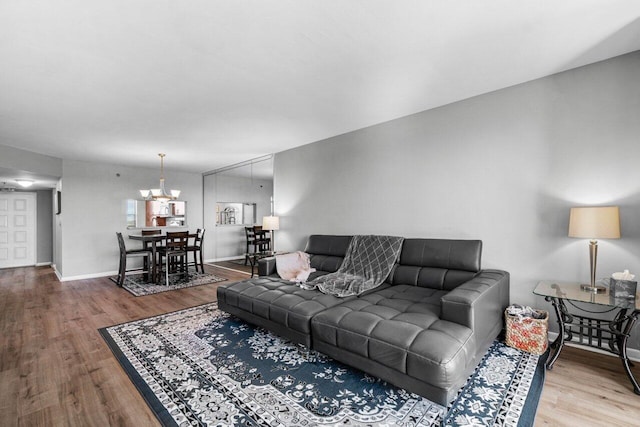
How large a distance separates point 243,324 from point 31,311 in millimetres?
2988

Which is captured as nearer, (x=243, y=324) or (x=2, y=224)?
(x=243, y=324)

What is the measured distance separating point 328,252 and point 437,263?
4.89 ft

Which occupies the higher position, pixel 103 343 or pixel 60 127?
pixel 60 127

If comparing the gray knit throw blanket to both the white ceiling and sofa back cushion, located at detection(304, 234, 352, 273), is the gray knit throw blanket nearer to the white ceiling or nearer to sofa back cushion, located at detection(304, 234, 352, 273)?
sofa back cushion, located at detection(304, 234, 352, 273)

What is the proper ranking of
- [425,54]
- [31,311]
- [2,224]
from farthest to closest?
1. [2,224]
2. [31,311]
3. [425,54]

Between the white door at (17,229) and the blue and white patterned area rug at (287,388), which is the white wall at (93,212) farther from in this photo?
the blue and white patterned area rug at (287,388)

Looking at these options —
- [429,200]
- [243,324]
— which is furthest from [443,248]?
[243,324]

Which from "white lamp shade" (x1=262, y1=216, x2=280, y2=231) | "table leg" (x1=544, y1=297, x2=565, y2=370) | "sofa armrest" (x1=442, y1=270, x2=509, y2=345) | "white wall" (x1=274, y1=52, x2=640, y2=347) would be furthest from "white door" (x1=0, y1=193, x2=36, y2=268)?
"table leg" (x1=544, y1=297, x2=565, y2=370)

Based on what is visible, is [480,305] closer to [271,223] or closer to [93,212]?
[271,223]

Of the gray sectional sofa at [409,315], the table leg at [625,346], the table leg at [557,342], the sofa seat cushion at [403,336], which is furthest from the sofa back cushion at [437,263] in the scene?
the table leg at [625,346]

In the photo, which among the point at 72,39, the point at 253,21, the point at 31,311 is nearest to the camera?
the point at 253,21

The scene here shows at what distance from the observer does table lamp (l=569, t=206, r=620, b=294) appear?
81.4 inches

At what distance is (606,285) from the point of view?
2.29 meters

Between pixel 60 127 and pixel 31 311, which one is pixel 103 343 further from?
pixel 60 127
